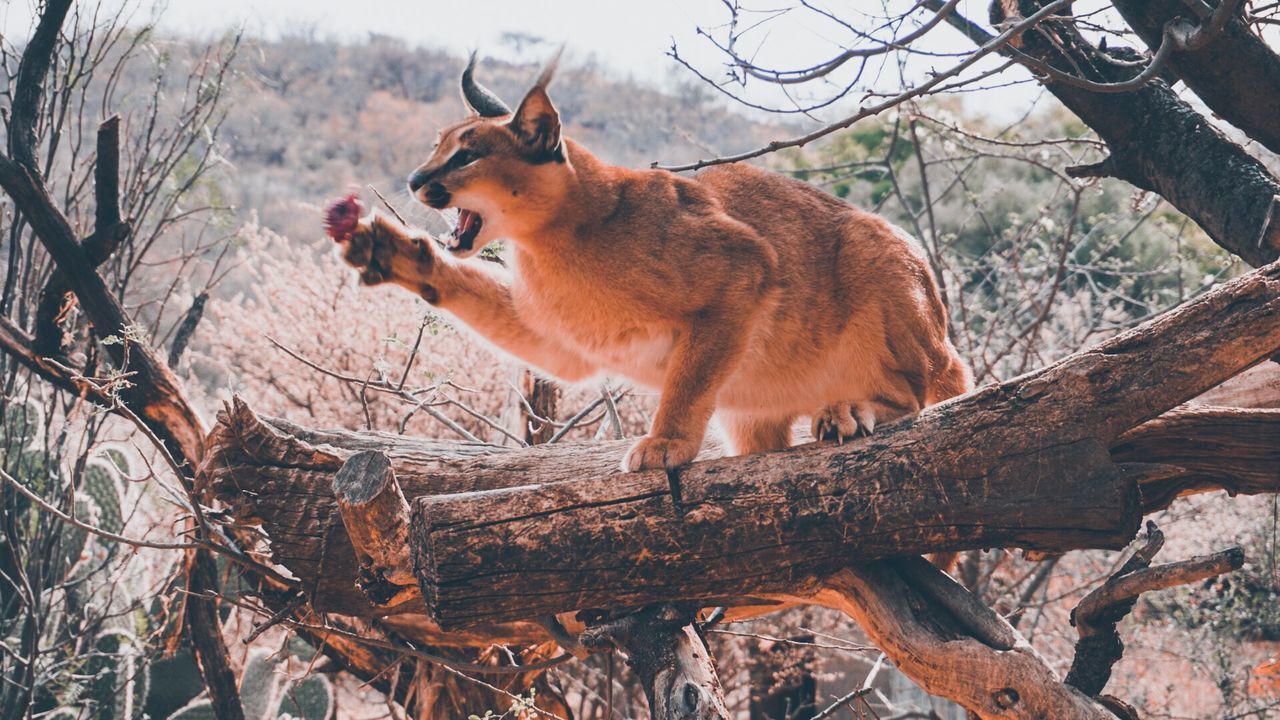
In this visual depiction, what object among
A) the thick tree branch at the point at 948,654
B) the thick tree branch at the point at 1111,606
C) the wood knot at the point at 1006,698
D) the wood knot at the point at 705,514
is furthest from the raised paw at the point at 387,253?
the thick tree branch at the point at 1111,606

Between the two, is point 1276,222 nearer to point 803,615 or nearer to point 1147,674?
point 803,615

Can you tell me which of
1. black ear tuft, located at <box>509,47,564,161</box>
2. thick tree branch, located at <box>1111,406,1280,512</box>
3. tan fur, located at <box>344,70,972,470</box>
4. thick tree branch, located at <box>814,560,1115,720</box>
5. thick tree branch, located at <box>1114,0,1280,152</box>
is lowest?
thick tree branch, located at <box>814,560,1115,720</box>

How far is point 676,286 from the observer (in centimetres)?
323

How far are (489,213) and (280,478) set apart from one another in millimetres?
1092

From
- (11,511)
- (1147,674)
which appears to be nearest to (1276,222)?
(11,511)

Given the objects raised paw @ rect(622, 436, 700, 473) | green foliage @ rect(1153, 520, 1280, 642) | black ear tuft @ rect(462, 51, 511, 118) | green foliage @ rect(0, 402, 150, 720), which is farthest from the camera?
green foliage @ rect(1153, 520, 1280, 642)

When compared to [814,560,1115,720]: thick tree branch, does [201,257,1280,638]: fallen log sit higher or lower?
higher

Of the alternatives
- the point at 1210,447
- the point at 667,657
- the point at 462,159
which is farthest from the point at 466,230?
the point at 1210,447

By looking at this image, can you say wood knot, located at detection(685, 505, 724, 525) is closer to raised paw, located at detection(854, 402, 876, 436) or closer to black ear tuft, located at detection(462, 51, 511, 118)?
raised paw, located at detection(854, 402, 876, 436)

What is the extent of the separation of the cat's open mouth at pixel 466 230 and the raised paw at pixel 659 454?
0.81 metres

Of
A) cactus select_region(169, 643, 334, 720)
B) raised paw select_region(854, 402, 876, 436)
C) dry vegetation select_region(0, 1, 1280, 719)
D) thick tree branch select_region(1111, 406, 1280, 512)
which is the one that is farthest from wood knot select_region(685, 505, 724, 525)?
cactus select_region(169, 643, 334, 720)

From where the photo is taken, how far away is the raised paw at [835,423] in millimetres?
3115

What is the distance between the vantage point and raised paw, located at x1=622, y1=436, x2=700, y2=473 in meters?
3.01

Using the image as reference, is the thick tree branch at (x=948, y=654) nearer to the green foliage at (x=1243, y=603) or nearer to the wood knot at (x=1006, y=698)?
the wood knot at (x=1006, y=698)
